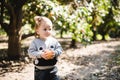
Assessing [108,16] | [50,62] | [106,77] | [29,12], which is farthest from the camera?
[108,16]

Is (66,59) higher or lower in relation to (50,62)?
lower

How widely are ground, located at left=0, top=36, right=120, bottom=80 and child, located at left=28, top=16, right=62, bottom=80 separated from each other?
140 inches

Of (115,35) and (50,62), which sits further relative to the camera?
(115,35)

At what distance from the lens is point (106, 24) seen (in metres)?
20.0

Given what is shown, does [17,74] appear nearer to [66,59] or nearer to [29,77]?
[29,77]

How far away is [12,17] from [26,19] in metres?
1.73

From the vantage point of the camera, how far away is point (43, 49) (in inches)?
186

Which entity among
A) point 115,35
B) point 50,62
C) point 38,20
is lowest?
point 115,35

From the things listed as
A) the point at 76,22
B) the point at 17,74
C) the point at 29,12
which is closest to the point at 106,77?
the point at 76,22

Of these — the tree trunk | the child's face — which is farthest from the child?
the tree trunk

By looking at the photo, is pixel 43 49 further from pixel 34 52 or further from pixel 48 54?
pixel 48 54

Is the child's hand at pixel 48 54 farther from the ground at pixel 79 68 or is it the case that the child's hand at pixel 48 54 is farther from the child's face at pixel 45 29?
the ground at pixel 79 68

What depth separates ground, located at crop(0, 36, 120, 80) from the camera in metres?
8.46

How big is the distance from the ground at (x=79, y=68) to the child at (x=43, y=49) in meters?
3.56
